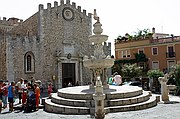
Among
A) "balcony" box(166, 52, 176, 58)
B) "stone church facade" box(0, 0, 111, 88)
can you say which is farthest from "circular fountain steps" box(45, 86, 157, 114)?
"balcony" box(166, 52, 176, 58)

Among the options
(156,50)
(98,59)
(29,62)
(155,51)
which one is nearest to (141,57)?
(155,51)

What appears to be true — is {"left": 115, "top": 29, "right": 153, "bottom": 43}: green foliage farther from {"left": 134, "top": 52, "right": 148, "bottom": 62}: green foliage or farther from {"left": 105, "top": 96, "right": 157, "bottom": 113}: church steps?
{"left": 105, "top": 96, "right": 157, "bottom": 113}: church steps

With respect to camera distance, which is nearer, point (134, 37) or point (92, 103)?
point (92, 103)

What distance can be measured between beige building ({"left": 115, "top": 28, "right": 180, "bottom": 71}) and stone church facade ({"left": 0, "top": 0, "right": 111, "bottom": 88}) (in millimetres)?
8471

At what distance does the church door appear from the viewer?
28812 mm

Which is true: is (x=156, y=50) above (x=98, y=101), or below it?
above

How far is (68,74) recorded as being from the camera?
29328 millimetres

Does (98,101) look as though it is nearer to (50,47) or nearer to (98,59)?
(98,59)

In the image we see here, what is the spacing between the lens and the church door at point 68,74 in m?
28.8

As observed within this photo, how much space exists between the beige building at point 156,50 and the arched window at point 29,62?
18.0 meters

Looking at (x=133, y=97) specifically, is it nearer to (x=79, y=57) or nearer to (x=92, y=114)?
(x=92, y=114)

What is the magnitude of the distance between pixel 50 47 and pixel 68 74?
12.8ft

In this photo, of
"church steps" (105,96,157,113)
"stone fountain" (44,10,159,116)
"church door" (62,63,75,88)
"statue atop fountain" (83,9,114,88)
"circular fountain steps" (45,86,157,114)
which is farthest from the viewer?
"church door" (62,63,75,88)

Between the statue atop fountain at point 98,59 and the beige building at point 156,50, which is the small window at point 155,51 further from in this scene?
the statue atop fountain at point 98,59
